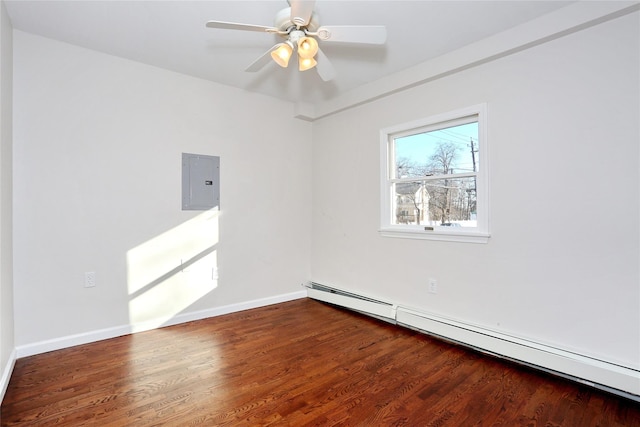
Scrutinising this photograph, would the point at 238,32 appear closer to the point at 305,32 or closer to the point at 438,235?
the point at 305,32

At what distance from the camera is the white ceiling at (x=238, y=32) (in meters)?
2.16

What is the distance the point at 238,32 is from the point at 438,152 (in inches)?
80.2

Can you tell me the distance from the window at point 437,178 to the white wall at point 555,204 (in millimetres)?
88

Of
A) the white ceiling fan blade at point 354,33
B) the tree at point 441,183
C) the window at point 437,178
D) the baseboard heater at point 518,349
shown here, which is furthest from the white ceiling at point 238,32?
the baseboard heater at point 518,349

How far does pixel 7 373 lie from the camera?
2.07m

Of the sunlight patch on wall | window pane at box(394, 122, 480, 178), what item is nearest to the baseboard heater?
window pane at box(394, 122, 480, 178)

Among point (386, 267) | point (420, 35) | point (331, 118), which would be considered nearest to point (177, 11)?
point (420, 35)

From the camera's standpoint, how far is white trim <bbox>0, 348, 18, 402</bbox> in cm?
190

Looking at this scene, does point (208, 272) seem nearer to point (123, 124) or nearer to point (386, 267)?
point (123, 124)

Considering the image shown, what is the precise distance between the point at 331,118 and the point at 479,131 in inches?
74.2

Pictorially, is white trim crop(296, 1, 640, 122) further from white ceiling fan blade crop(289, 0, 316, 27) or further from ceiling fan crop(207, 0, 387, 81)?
white ceiling fan blade crop(289, 0, 316, 27)

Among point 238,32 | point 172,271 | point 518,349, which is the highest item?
point 238,32

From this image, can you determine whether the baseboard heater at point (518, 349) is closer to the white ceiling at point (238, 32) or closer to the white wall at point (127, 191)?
the white wall at point (127, 191)

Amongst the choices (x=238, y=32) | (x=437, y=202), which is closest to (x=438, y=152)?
(x=437, y=202)
